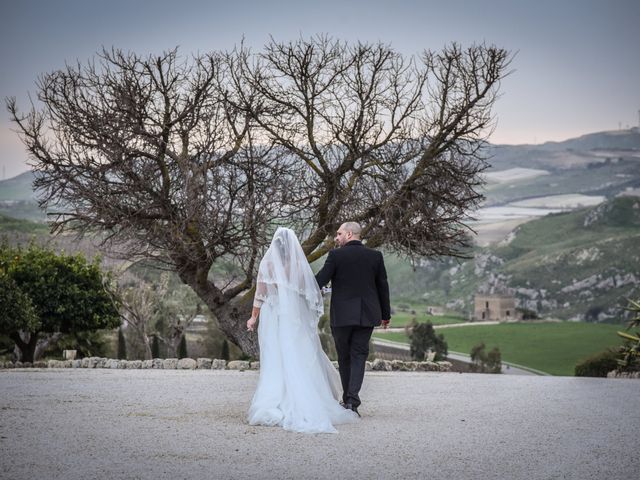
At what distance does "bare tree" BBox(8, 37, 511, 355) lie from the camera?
22.0 m

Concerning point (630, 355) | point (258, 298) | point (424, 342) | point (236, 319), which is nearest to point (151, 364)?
point (236, 319)

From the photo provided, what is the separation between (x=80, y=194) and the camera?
21359 mm

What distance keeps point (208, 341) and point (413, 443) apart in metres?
48.4

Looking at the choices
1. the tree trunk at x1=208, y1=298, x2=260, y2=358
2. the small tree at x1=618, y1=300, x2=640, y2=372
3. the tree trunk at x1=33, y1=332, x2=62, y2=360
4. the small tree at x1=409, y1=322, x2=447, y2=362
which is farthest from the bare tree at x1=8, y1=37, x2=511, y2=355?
the small tree at x1=409, y1=322, x2=447, y2=362

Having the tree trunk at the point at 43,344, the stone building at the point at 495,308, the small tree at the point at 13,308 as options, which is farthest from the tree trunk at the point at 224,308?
the stone building at the point at 495,308

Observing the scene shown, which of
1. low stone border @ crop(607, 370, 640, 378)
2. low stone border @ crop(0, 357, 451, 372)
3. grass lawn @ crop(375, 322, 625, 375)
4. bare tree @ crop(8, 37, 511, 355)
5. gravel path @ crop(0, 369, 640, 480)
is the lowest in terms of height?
grass lawn @ crop(375, 322, 625, 375)

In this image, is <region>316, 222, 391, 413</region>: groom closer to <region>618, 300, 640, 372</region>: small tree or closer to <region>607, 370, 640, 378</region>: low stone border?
<region>607, 370, 640, 378</region>: low stone border

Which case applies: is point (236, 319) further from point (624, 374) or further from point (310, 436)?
point (310, 436)

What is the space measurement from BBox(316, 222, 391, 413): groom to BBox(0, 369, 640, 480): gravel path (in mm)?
794

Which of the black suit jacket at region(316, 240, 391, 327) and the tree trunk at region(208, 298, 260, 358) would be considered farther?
the tree trunk at region(208, 298, 260, 358)

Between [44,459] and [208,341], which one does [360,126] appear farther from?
[208,341]

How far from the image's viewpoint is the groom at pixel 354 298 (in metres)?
10.7

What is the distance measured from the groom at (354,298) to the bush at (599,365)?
1637 cm

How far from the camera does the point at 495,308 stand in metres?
164
